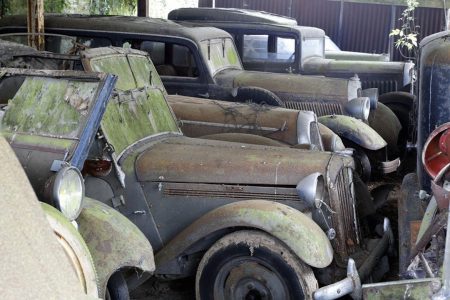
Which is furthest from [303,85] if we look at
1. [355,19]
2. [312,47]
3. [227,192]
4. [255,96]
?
[355,19]

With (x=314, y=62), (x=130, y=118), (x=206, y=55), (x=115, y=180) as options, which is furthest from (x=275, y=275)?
(x=314, y=62)

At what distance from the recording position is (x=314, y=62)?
1008 centimetres

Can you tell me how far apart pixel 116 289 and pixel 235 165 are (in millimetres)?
1219

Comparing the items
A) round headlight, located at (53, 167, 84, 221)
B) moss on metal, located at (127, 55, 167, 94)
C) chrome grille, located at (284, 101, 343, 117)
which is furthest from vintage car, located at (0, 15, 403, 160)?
round headlight, located at (53, 167, 84, 221)

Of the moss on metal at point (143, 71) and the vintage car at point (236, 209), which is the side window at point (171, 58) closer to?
the moss on metal at point (143, 71)

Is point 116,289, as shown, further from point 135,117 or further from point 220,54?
point 220,54

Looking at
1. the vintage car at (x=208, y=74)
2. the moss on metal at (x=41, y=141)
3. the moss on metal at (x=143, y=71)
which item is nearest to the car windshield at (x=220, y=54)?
→ the vintage car at (x=208, y=74)

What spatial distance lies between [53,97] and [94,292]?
65.4 inches

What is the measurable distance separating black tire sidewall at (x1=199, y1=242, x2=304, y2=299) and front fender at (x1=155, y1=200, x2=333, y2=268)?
129mm

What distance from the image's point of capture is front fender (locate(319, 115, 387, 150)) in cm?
708

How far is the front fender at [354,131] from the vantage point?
7078 millimetres

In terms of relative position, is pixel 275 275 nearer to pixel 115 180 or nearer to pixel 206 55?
pixel 115 180

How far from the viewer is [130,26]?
854 centimetres

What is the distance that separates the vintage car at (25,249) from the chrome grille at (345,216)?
317 centimetres
